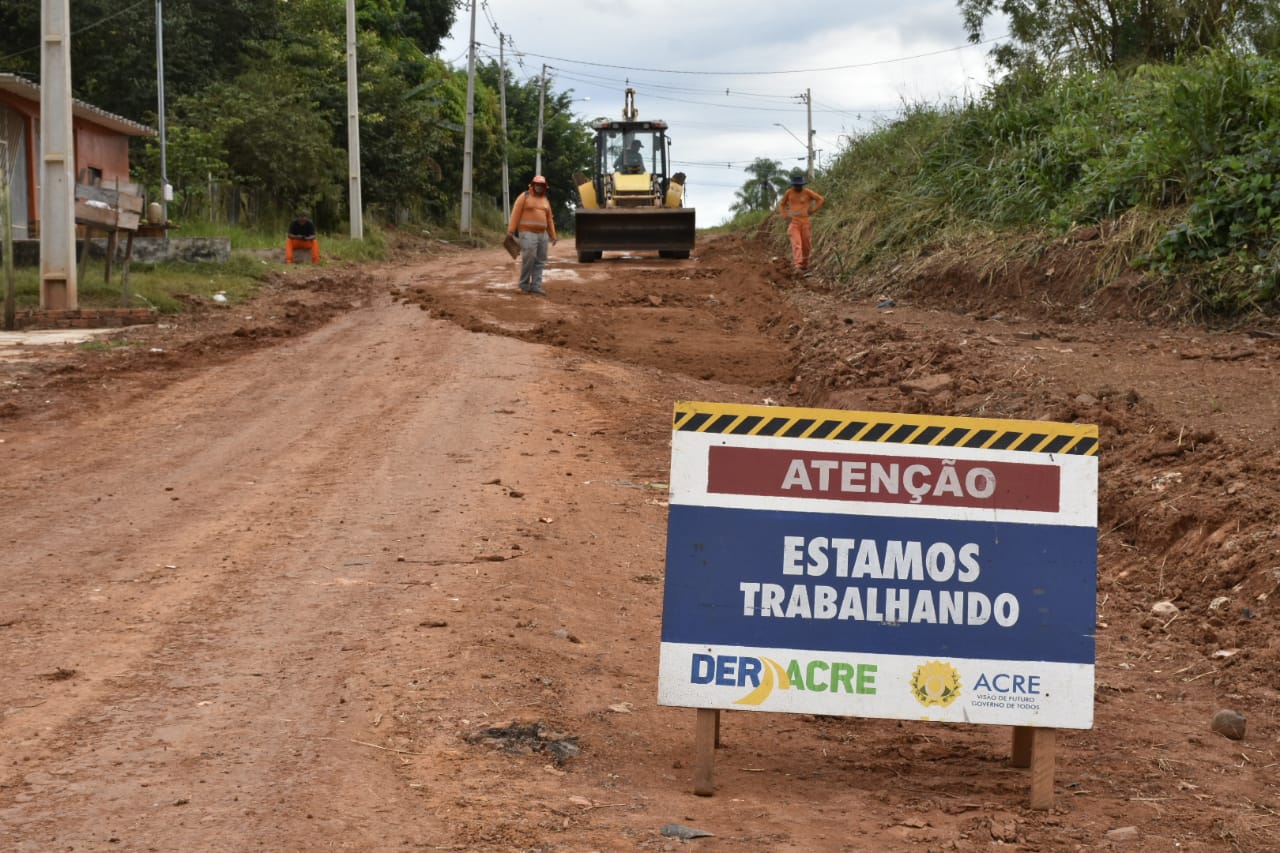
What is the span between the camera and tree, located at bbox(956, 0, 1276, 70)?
81.0 ft

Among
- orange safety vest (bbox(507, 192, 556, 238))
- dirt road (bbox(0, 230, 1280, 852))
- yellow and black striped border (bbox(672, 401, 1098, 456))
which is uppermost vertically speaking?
orange safety vest (bbox(507, 192, 556, 238))

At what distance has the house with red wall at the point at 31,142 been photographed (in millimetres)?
27750

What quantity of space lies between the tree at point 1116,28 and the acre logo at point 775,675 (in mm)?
20057

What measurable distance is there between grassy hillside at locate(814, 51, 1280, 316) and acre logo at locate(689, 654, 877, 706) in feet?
33.9

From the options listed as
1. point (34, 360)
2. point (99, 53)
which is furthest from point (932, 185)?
point (99, 53)

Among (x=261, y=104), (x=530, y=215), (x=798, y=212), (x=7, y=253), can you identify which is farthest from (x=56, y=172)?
(x=261, y=104)

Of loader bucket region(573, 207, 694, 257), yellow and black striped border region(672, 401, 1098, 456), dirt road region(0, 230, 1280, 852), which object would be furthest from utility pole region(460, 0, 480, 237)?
yellow and black striped border region(672, 401, 1098, 456)

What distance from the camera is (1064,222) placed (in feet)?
55.7

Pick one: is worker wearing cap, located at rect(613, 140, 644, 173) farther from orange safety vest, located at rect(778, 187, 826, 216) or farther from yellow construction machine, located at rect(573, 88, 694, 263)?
orange safety vest, located at rect(778, 187, 826, 216)

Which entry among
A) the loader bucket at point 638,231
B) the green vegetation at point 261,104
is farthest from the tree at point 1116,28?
the green vegetation at point 261,104

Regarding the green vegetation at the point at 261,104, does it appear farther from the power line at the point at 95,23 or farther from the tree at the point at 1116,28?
the tree at the point at 1116,28

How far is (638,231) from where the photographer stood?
27.1 metres

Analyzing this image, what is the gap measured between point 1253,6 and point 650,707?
78.7ft

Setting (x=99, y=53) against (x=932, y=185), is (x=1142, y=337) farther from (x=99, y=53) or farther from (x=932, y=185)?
(x=99, y=53)
